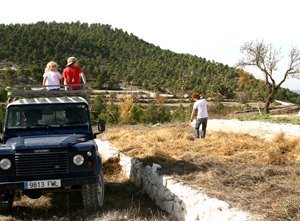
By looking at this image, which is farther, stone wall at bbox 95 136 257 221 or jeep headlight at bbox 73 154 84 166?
jeep headlight at bbox 73 154 84 166

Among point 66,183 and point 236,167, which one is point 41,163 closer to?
point 66,183

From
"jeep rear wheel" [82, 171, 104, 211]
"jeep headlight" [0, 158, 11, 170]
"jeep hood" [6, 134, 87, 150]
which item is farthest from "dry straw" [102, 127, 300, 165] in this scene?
"jeep headlight" [0, 158, 11, 170]

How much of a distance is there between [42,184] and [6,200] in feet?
3.51

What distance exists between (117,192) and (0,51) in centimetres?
8769

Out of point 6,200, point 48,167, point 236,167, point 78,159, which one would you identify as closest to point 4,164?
point 48,167

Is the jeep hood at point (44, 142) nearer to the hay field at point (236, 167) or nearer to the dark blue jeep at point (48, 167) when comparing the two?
the dark blue jeep at point (48, 167)

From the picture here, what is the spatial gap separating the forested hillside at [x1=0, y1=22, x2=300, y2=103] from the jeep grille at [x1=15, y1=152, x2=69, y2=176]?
50628 mm

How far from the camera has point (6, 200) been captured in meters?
5.25

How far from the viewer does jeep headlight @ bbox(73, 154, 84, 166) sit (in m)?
4.90

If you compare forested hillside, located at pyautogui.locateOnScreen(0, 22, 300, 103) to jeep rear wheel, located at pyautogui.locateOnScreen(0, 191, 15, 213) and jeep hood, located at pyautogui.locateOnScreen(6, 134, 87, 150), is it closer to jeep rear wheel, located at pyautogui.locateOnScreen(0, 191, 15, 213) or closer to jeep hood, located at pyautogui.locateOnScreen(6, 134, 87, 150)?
jeep hood, located at pyautogui.locateOnScreen(6, 134, 87, 150)

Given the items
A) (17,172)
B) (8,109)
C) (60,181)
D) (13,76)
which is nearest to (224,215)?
(60,181)

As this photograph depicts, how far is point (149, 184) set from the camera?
687 cm

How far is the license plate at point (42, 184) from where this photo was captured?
4754 mm

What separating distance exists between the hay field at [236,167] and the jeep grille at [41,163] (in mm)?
2479
